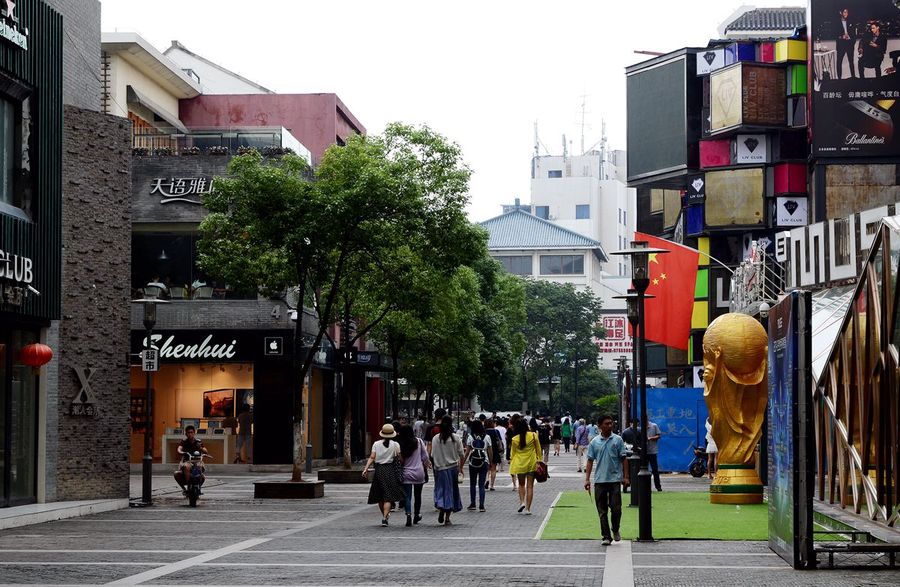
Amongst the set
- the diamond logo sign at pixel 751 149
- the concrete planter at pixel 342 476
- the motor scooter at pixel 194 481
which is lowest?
the concrete planter at pixel 342 476

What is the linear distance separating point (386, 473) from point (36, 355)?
21.5ft

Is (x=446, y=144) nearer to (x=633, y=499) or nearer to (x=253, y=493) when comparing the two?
(x=253, y=493)

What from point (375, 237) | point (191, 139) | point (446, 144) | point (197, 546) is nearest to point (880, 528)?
point (197, 546)

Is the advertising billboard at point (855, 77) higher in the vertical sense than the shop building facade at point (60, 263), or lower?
higher

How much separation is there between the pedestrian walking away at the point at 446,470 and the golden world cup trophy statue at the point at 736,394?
6.79 m

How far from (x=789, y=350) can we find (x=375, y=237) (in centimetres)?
1672

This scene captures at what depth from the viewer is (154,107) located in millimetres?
52500

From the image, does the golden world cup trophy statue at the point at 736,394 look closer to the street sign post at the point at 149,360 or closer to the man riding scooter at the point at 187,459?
the man riding scooter at the point at 187,459

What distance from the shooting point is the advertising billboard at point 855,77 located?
161 feet

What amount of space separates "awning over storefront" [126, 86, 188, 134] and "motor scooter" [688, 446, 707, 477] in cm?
2339

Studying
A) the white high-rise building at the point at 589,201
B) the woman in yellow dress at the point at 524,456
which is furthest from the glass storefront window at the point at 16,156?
the white high-rise building at the point at 589,201

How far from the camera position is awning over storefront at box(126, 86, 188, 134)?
1966 inches

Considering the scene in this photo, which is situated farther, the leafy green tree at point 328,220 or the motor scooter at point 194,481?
the leafy green tree at point 328,220

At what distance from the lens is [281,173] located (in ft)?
101
